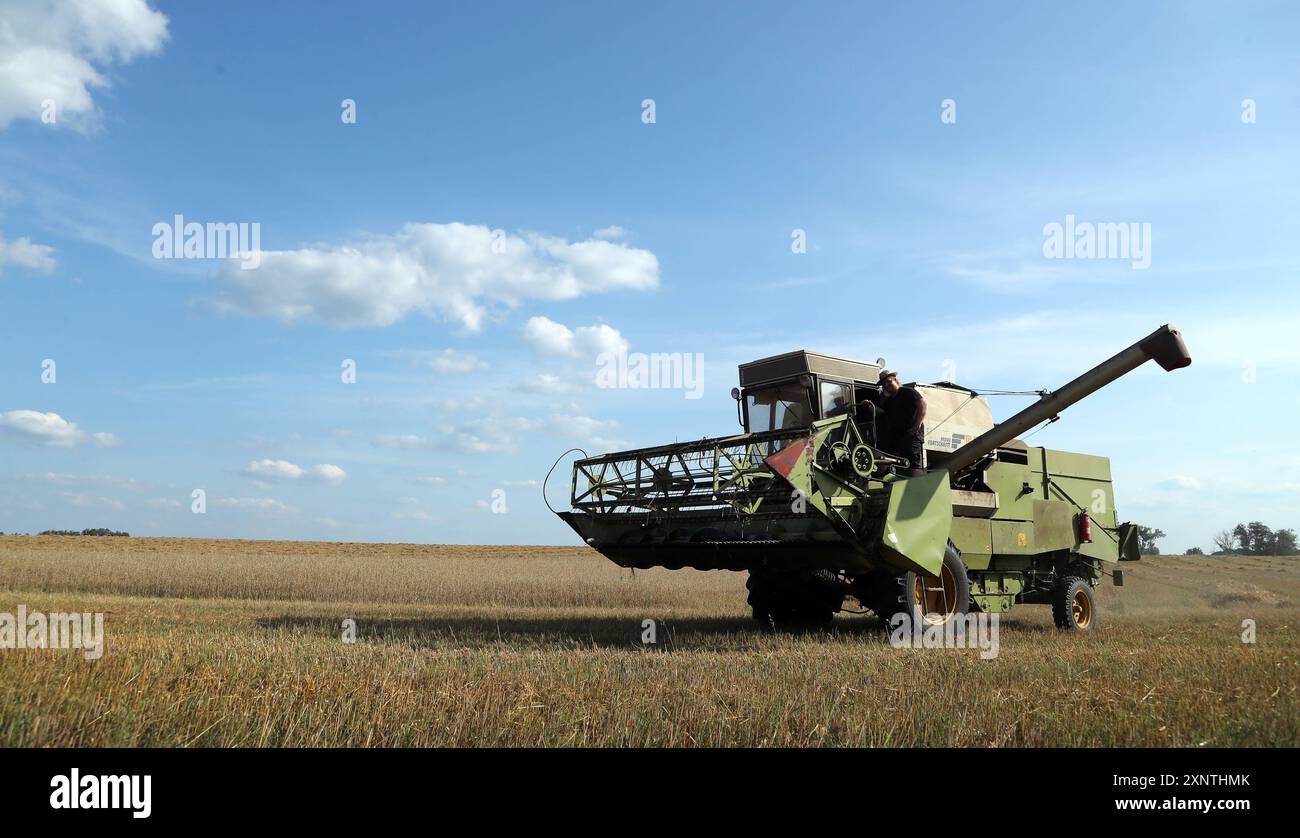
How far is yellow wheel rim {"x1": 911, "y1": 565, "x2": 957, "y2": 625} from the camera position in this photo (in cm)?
989

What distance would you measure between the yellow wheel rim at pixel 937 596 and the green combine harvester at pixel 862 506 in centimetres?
2

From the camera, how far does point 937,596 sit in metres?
10.2

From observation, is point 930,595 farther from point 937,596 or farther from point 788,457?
point 788,457

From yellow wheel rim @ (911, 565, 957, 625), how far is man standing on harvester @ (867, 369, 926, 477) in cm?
133

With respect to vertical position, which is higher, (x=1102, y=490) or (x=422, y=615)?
(x=1102, y=490)

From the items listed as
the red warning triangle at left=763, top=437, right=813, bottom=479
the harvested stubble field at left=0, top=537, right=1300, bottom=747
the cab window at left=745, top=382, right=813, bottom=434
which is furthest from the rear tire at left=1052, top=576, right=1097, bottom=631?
the red warning triangle at left=763, top=437, right=813, bottom=479

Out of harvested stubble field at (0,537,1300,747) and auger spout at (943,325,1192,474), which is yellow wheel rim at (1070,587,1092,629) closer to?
harvested stubble field at (0,537,1300,747)

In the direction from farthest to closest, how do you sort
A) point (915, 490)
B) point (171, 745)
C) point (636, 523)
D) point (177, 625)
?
point (177, 625) → point (636, 523) → point (915, 490) → point (171, 745)

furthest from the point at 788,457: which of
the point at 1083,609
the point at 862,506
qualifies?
the point at 1083,609
